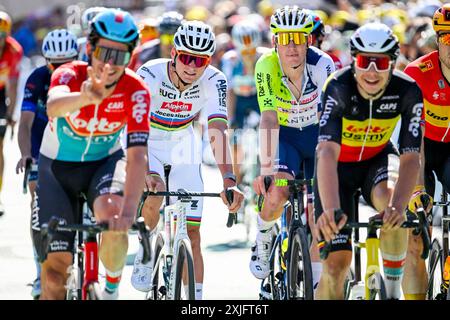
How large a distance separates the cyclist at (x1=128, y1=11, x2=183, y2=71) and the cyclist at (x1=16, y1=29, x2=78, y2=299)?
298cm

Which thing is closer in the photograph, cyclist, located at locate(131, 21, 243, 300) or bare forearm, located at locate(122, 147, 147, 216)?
bare forearm, located at locate(122, 147, 147, 216)

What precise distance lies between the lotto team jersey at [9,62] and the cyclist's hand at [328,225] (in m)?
8.66

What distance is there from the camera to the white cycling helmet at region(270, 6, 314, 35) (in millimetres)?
9266

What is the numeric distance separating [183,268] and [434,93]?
2408 millimetres

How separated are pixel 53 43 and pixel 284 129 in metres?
2.51

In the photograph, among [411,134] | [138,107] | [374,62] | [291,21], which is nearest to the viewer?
[138,107]

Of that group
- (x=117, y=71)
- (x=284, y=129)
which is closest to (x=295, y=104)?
(x=284, y=129)

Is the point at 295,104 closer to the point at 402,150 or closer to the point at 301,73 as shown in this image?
the point at 301,73

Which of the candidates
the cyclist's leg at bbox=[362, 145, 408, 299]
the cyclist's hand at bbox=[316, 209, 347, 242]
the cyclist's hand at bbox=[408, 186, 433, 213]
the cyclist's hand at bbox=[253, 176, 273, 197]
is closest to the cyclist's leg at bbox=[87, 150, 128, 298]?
the cyclist's hand at bbox=[316, 209, 347, 242]

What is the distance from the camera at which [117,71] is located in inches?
275

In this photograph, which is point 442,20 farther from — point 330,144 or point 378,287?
point 378,287

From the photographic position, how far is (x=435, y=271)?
29.6ft

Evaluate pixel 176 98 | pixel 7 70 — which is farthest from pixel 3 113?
pixel 176 98

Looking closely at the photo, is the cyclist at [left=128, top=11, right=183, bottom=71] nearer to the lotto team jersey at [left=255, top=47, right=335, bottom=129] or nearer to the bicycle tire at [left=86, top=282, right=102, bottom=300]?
the lotto team jersey at [left=255, top=47, right=335, bottom=129]
